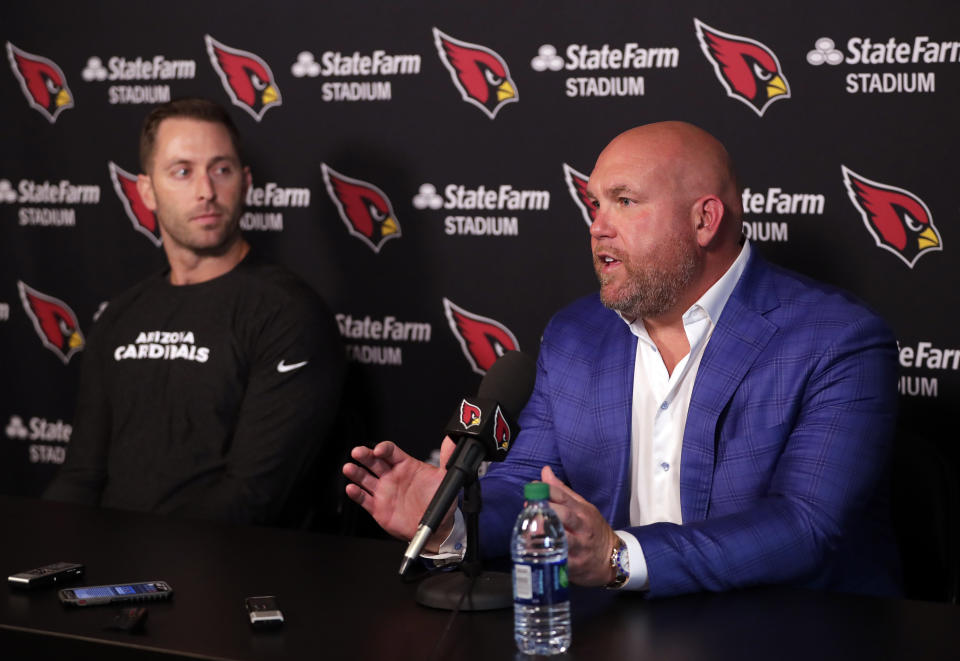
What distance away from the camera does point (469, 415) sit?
5.08ft

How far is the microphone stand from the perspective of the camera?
1563 mm

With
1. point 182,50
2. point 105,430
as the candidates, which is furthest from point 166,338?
point 182,50

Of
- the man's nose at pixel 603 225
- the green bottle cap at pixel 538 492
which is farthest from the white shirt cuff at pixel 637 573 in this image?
the man's nose at pixel 603 225

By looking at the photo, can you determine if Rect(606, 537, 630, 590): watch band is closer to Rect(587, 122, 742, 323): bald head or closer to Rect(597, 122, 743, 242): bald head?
Rect(587, 122, 742, 323): bald head

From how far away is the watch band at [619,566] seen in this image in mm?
1702

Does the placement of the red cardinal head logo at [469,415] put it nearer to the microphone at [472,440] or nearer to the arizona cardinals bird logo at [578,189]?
the microphone at [472,440]

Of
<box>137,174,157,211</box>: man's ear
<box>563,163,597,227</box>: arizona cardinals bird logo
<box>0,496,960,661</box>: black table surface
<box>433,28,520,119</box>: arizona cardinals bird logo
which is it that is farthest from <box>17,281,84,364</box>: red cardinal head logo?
<box>0,496,960,661</box>: black table surface

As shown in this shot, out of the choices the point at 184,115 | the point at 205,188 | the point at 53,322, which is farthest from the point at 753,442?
the point at 53,322

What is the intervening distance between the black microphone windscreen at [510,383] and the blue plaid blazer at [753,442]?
33cm

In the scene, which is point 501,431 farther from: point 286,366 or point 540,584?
point 286,366

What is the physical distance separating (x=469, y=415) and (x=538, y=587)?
26 cm

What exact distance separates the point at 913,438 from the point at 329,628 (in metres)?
1.42

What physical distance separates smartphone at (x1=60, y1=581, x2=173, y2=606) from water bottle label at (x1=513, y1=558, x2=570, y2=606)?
0.61 m

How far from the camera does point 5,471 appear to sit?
4.27 metres
